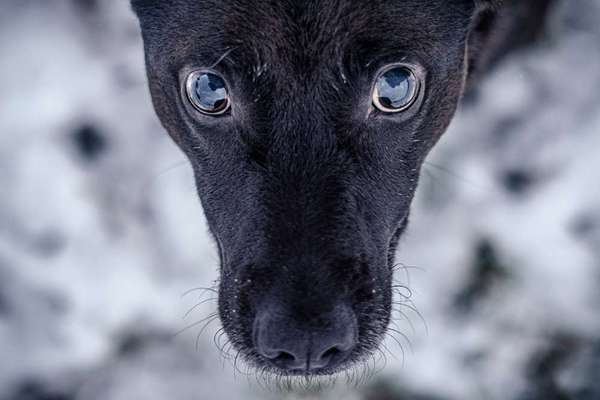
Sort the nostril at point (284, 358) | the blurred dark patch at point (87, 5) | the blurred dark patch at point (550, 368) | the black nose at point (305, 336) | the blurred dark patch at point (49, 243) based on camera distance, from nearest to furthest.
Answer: the black nose at point (305, 336)
the nostril at point (284, 358)
the blurred dark patch at point (550, 368)
the blurred dark patch at point (49, 243)
the blurred dark patch at point (87, 5)

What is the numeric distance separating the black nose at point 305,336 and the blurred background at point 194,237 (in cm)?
146

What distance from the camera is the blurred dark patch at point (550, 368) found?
368 centimetres

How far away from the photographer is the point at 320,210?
2.34m

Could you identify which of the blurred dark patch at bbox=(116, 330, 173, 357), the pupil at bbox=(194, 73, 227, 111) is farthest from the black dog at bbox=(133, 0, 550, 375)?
the blurred dark patch at bbox=(116, 330, 173, 357)

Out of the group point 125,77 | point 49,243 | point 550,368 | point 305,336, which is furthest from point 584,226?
point 49,243

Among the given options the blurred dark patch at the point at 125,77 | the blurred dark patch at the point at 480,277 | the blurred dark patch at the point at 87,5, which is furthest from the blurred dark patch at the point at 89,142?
the blurred dark patch at the point at 480,277

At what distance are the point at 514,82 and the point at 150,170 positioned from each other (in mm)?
1942

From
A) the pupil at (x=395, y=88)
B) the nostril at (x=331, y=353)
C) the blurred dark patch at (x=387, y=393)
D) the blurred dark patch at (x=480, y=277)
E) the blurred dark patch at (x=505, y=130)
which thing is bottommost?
the blurred dark patch at (x=387, y=393)

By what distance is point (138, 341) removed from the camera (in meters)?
3.84

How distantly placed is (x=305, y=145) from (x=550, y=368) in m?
2.02

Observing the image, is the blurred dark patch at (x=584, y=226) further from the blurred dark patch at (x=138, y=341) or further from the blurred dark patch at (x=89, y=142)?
the blurred dark patch at (x=89, y=142)

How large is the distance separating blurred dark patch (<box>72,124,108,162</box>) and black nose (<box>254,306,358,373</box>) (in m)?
2.05

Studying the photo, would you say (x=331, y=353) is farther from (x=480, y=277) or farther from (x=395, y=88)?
(x=480, y=277)

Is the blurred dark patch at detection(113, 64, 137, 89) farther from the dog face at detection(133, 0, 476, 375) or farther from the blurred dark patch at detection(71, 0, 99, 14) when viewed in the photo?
the dog face at detection(133, 0, 476, 375)
